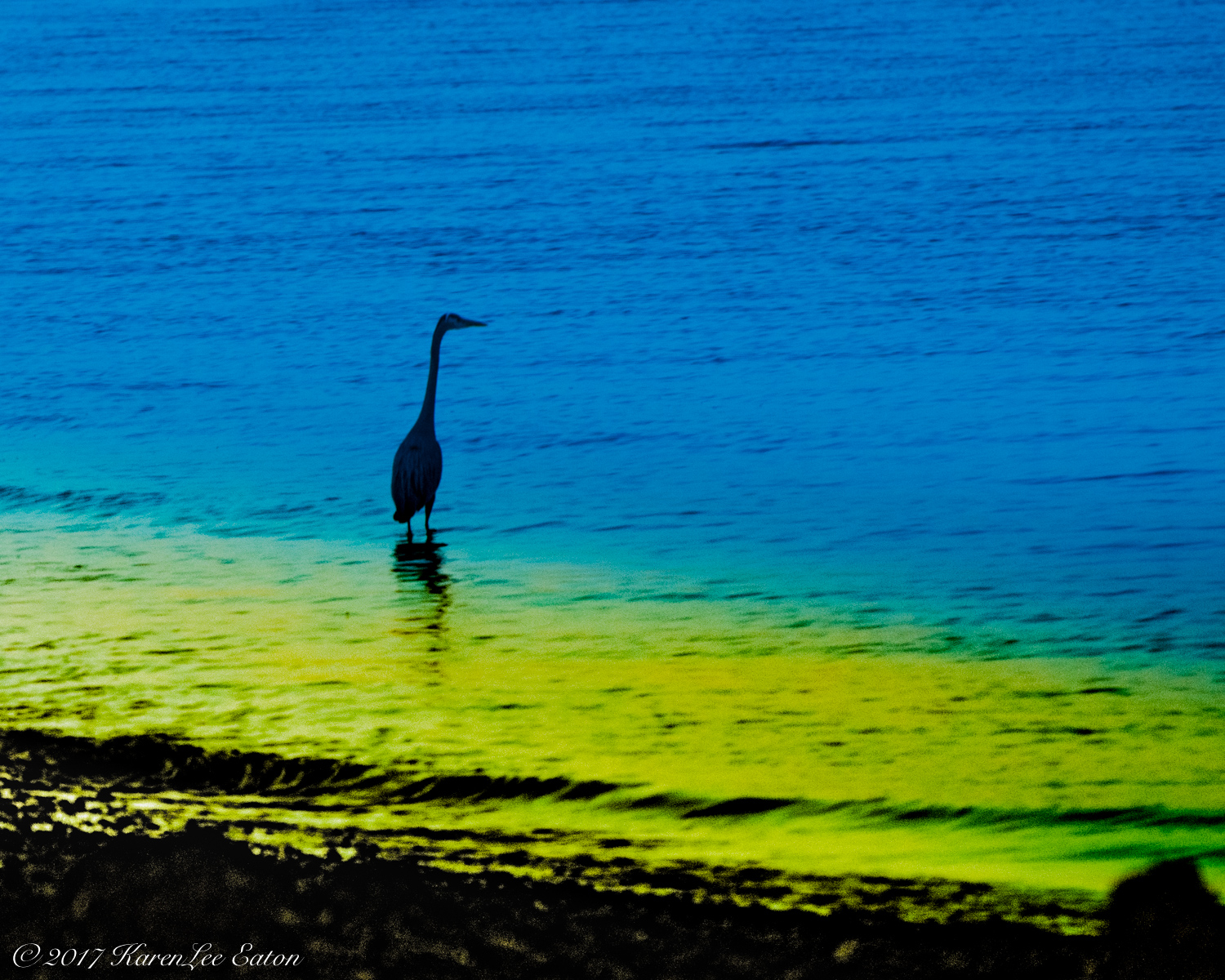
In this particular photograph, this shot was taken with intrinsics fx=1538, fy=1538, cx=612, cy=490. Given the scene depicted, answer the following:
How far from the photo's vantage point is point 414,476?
8273 mm

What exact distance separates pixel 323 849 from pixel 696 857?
42.8 inches

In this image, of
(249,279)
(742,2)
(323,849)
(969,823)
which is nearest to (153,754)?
(323,849)

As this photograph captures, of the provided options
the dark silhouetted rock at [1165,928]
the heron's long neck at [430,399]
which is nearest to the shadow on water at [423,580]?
the heron's long neck at [430,399]

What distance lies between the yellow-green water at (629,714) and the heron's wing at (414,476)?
0.59 meters

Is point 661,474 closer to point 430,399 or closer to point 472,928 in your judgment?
point 430,399

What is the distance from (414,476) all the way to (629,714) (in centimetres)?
287

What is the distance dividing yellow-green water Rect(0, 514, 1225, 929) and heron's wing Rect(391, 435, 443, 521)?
59cm

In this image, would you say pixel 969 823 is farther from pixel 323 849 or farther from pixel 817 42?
pixel 817 42

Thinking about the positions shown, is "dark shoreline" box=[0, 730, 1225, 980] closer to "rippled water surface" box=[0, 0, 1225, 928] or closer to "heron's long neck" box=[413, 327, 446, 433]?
"rippled water surface" box=[0, 0, 1225, 928]

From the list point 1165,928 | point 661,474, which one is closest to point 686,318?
point 661,474

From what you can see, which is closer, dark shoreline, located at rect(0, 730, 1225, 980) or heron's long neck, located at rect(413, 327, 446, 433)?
dark shoreline, located at rect(0, 730, 1225, 980)

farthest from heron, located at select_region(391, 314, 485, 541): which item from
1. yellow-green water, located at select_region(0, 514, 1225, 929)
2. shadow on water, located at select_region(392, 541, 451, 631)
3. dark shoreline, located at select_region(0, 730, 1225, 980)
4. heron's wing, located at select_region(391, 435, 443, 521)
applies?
dark shoreline, located at select_region(0, 730, 1225, 980)

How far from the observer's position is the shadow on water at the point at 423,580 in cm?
703

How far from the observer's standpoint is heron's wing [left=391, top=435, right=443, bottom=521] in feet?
27.2
